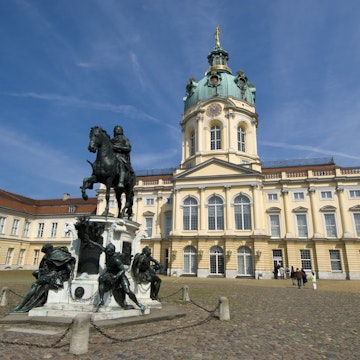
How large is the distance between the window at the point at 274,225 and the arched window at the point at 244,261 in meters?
5.13

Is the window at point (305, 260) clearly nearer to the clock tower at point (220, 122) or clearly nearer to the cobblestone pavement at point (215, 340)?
the clock tower at point (220, 122)

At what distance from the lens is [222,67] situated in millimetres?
46344

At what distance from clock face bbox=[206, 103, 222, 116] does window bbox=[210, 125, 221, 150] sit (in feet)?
5.90

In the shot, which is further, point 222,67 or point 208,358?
point 222,67

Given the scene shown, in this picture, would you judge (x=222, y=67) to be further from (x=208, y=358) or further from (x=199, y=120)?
(x=208, y=358)

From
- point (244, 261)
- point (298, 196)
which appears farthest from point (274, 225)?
point (244, 261)

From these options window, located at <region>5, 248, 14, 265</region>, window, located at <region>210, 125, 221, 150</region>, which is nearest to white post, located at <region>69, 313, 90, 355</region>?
window, located at <region>210, 125, 221, 150</region>

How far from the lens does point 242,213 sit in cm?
3312

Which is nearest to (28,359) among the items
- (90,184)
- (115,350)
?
(115,350)

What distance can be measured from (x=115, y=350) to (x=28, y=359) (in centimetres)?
140

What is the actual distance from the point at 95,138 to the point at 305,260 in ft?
104

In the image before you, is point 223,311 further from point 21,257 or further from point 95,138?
point 21,257

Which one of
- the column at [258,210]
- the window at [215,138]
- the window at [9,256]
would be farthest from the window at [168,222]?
the window at [9,256]

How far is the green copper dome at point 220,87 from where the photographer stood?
4122 cm
